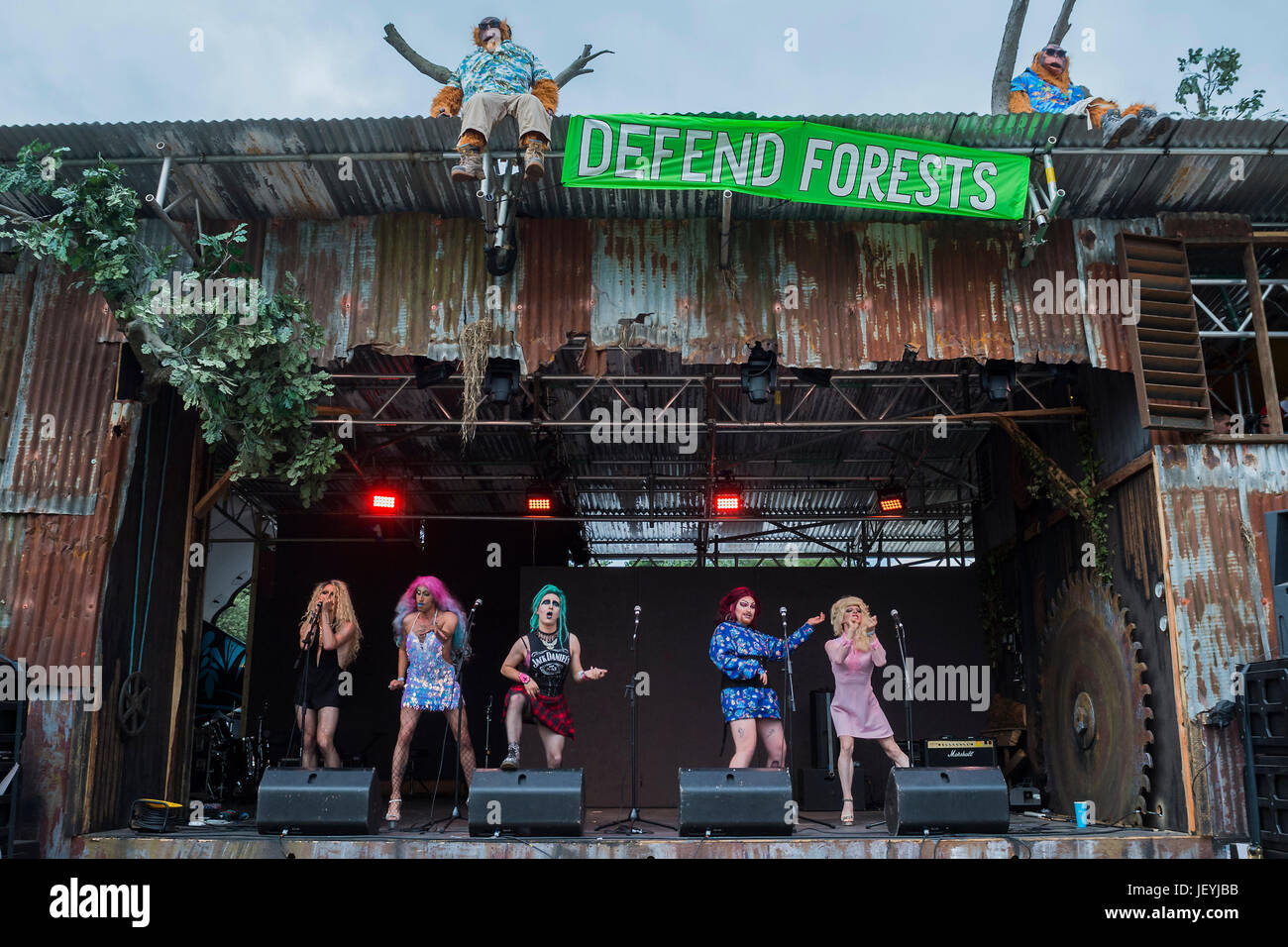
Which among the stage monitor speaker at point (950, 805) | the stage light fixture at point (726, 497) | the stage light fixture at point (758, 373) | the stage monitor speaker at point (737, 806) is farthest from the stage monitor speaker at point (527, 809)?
the stage light fixture at point (726, 497)

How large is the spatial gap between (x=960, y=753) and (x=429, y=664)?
4604 mm

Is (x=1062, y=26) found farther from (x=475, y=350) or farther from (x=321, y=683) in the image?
(x=321, y=683)

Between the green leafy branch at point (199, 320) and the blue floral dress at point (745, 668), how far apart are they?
11.6ft

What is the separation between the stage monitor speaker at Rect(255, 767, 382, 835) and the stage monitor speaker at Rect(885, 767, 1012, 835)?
11.8 ft

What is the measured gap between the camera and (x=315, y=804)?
22.9ft

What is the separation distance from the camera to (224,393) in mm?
7844
